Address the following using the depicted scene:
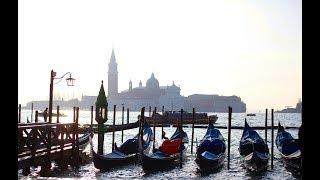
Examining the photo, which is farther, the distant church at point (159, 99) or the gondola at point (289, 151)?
the distant church at point (159, 99)

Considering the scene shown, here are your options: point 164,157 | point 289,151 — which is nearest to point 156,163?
point 164,157

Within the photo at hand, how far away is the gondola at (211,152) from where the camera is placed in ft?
57.0

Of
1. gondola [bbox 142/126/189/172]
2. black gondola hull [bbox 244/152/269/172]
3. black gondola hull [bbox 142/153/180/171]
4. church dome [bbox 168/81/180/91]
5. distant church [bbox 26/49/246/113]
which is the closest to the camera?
black gondola hull [bbox 142/153/180/171]

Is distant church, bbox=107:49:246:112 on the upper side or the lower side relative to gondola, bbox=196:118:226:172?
upper

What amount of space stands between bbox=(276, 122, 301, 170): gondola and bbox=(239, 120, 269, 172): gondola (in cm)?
101

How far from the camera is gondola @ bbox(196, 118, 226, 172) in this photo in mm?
17359

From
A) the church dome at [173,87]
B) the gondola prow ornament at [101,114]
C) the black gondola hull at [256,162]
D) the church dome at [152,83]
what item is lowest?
the black gondola hull at [256,162]

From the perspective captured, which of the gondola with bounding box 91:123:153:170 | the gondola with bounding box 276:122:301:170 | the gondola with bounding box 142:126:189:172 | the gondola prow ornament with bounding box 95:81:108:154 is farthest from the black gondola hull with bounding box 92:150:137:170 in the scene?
the gondola with bounding box 276:122:301:170

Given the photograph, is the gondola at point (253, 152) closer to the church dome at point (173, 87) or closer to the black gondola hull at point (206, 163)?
the black gondola hull at point (206, 163)

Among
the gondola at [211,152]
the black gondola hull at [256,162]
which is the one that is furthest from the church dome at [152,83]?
the black gondola hull at [256,162]

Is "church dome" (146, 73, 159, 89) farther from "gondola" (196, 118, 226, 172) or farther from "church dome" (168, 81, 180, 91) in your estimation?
"gondola" (196, 118, 226, 172)

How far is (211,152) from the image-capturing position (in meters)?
18.6

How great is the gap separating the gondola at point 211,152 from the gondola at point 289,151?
3225 mm
